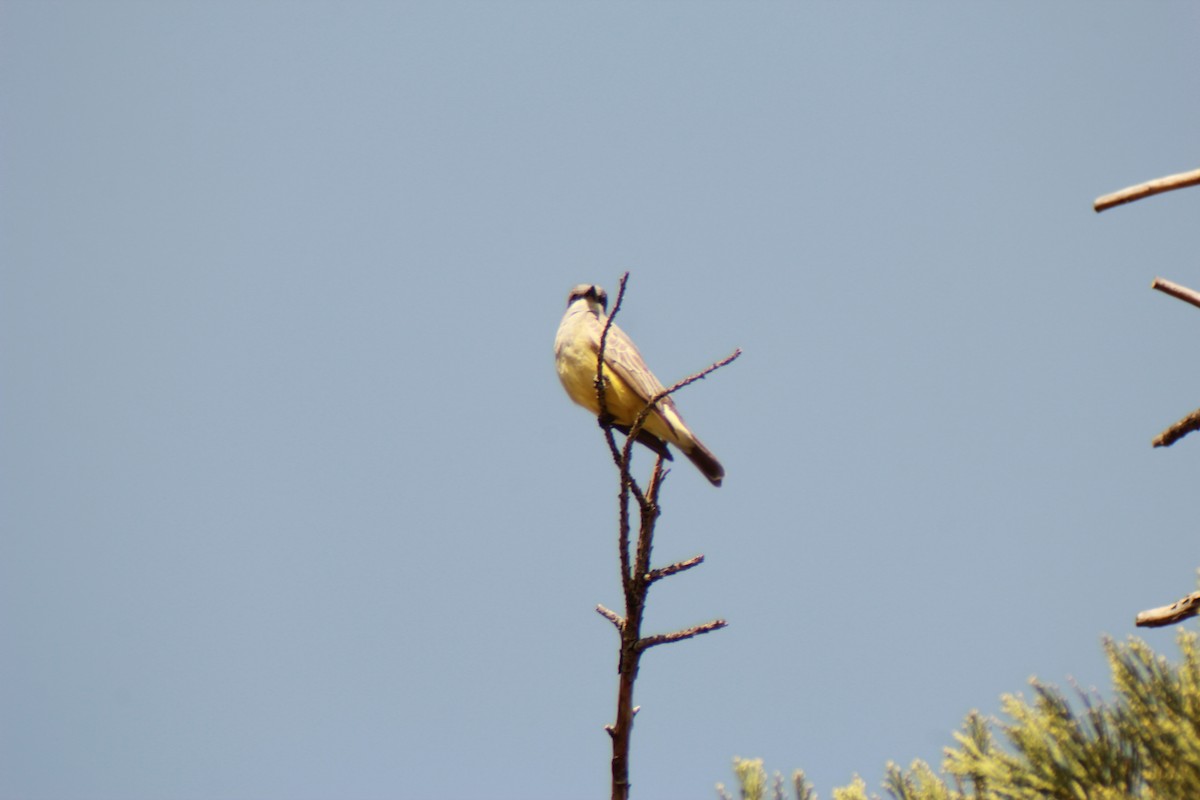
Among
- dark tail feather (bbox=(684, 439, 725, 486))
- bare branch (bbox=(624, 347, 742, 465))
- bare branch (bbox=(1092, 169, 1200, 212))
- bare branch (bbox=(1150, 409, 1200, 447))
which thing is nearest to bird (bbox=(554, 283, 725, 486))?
dark tail feather (bbox=(684, 439, 725, 486))

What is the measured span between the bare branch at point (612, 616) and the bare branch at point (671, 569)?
185 millimetres

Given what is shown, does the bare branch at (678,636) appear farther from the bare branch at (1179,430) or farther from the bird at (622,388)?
the bird at (622,388)

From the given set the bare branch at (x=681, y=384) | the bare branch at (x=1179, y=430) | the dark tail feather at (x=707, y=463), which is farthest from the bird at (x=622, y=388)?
the bare branch at (x=1179, y=430)

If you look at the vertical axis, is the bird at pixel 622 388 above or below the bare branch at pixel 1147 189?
above

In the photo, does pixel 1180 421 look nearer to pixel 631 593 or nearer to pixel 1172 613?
pixel 1172 613

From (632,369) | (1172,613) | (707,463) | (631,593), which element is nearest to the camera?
(1172,613)

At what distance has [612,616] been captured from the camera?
3277 millimetres

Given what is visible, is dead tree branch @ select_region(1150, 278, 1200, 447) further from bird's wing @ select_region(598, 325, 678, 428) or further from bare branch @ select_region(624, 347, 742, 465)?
bird's wing @ select_region(598, 325, 678, 428)

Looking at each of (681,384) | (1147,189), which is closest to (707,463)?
(681,384)

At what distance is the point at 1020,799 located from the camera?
4137 mm

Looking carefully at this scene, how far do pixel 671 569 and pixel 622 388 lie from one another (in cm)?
262

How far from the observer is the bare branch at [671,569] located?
3.10 m

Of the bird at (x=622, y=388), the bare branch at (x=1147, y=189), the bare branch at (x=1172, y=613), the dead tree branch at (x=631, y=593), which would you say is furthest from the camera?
the bird at (x=622, y=388)

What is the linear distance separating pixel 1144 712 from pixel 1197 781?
49 cm
